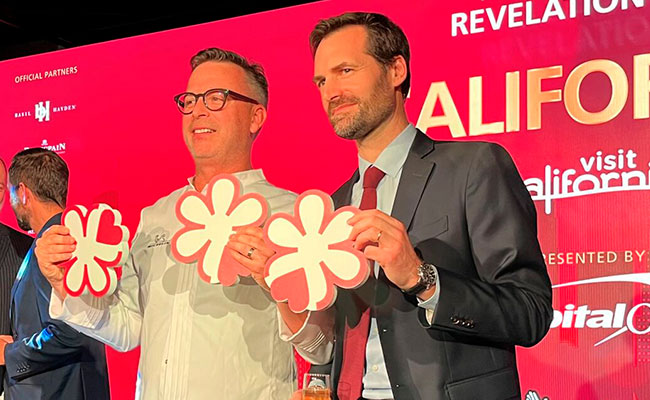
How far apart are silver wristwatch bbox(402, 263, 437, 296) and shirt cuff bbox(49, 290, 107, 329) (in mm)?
1429

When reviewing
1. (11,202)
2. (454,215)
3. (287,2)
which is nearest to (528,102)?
(454,215)

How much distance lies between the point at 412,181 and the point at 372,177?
0.18 metres

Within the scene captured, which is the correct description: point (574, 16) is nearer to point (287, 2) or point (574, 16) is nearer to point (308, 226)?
point (308, 226)

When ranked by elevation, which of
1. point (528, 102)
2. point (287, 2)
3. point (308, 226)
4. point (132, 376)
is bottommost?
point (132, 376)

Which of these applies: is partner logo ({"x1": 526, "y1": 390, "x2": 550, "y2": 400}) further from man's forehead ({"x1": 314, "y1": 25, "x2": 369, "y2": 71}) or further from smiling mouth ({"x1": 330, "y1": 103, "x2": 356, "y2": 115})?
man's forehead ({"x1": 314, "y1": 25, "x2": 369, "y2": 71})

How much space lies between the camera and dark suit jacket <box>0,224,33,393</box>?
13.3 ft

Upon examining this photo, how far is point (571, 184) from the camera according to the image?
286 centimetres

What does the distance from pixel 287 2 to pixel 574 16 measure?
164 centimetres

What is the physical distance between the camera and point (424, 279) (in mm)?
2133

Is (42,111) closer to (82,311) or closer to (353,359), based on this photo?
(82,311)

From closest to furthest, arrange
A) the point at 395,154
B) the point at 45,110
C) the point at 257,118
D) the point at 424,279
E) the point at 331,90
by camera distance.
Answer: the point at 424,279, the point at 395,154, the point at 331,90, the point at 257,118, the point at 45,110

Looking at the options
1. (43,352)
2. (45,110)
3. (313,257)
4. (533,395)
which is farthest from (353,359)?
(45,110)

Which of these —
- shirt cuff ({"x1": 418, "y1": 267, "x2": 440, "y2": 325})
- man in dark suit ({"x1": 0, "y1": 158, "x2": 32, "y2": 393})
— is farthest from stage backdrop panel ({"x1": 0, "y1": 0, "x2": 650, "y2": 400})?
man in dark suit ({"x1": 0, "y1": 158, "x2": 32, "y2": 393})

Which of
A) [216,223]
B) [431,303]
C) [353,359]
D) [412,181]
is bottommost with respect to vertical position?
[353,359]
